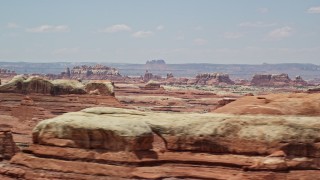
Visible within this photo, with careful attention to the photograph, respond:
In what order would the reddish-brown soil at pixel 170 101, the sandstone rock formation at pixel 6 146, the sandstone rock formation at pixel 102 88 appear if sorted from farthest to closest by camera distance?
the reddish-brown soil at pixel 170 101
the sandstone rock formation at pixel 102 88
the sandstone rock formation at pixel 6 146

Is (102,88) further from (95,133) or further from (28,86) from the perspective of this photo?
(95,133)

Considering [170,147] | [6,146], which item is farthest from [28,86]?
[170,147]

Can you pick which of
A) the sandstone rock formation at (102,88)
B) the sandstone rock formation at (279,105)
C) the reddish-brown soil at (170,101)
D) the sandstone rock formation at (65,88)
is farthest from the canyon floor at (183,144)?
the reddish-brown soil at (170,101)

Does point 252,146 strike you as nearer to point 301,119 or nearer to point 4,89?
point 301,119

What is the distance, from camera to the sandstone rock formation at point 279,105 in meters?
26.2

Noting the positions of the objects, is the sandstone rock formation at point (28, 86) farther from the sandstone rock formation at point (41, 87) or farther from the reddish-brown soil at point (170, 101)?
the reddish-brown soil at point (170, 101)

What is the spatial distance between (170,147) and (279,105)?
Result: 20.8ft

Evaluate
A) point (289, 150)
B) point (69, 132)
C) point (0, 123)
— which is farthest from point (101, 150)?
point (0, 123)

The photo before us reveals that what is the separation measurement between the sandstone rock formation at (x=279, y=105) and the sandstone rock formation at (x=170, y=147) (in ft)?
2.92

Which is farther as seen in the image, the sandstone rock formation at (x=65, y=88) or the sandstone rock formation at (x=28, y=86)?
the sandstone rock formation at (x=65, y=88)

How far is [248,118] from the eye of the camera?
2562cm

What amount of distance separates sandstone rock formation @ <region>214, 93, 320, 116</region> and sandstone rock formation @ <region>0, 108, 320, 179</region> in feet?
2.92

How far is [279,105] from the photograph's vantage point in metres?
26.8

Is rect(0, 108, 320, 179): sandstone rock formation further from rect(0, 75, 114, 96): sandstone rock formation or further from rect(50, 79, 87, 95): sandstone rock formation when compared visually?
rect(50, 79, 87, 95): sandstone rock formation
